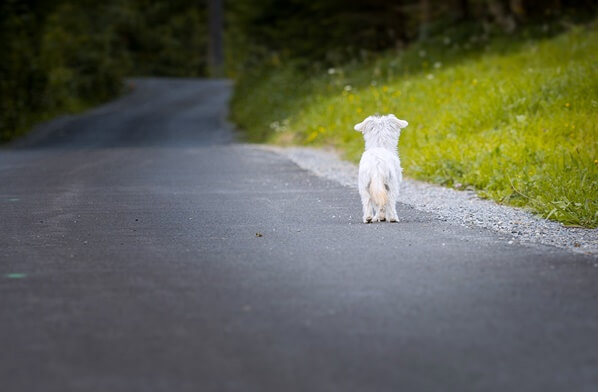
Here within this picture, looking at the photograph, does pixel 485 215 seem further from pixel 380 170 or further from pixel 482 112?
pixel 482 112

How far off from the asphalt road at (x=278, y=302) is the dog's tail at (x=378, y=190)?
0.31 metres

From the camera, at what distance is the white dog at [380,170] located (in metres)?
10.7

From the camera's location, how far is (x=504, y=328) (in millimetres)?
6195

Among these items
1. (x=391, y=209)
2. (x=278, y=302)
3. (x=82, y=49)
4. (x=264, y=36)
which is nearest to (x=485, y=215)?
(x=391, y=209)

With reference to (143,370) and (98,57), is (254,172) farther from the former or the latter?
(98,57)

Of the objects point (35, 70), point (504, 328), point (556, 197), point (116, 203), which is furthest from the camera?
point (35, 70)

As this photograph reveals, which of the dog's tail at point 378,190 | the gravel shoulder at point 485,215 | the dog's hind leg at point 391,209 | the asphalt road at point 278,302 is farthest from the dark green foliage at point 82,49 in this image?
the dog's tail at point 378,190

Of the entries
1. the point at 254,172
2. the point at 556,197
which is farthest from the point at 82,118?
the point at 556,197

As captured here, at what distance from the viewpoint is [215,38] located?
7506 cm

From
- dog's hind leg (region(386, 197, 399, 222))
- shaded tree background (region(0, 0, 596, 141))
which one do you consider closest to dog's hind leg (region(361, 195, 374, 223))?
dog's hind leg (region(386, 197, 399, 222))

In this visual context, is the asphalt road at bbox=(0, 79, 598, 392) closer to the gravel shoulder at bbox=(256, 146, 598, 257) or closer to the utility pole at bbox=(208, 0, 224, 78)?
the gravel shoulder at bbox=(256, 146, 598, 257)

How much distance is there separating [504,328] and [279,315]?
1.46 metres

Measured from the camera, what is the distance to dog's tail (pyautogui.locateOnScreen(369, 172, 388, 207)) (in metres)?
10.6

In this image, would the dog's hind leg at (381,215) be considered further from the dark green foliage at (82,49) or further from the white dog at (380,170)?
the dark green foliage at (82,49)
